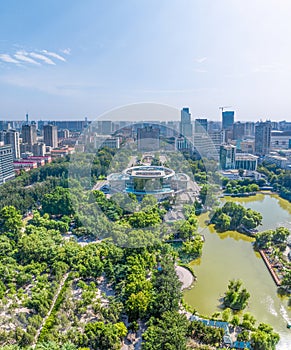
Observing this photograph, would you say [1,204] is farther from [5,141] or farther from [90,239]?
[5,141]

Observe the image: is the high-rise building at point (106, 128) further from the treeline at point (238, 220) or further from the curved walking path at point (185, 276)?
the curved walking path at point (185, 276)

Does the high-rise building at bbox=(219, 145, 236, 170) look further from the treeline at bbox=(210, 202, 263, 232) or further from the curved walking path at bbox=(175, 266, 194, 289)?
the curved walking path at bbox=(175, 266, 194, 289)

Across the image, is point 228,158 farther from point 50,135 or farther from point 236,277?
point 50,135

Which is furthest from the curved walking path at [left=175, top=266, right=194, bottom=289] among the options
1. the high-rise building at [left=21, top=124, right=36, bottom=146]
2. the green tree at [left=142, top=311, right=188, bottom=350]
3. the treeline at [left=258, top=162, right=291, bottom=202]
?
the high-rise building at [left=21, top=124, right=36, bottom=146]

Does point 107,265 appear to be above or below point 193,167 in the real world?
below

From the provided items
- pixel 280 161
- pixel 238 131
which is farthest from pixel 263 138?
pixel 238 131

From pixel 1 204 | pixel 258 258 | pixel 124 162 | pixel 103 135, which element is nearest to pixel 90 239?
pixel 1 204
